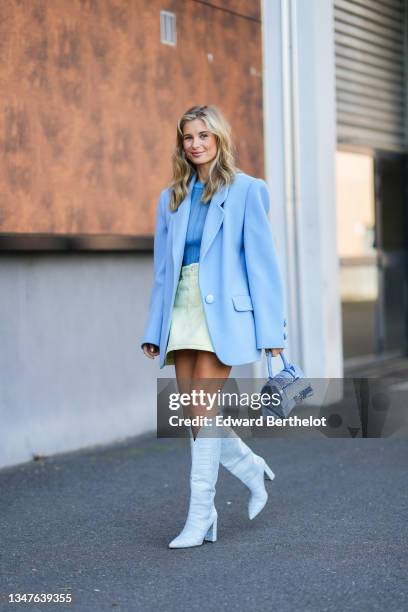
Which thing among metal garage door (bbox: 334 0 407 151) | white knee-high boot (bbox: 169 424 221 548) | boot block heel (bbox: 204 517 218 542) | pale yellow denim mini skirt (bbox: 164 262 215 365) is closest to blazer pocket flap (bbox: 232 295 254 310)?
pale yellow denim mini skirt (bbox: 164 262 215 365)

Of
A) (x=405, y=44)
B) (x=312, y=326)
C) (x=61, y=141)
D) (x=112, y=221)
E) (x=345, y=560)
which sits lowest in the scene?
(x=345, y=560)

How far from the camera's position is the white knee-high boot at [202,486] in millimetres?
4598

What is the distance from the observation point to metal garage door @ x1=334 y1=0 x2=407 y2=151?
10234mm

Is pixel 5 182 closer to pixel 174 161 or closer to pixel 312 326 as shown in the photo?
pixel 174 161

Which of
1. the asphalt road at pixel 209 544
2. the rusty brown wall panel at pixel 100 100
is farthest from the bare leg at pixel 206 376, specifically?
the rusty brown wall panel at pixel 100 100

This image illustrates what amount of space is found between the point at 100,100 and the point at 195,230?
281 centimetres

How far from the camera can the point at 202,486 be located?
4590 millimetres

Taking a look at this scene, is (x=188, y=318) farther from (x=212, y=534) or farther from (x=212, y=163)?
(x=212, y=534)

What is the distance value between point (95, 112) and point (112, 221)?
76 cm

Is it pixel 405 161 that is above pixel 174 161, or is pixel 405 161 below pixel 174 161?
above

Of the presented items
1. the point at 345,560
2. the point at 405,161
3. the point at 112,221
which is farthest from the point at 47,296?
the point at 405,161

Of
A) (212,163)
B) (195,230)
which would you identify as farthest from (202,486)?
(212,163)

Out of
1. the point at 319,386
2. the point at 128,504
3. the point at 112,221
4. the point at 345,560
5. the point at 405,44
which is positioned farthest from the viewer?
the point at 405,44

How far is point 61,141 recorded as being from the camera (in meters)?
6.81
